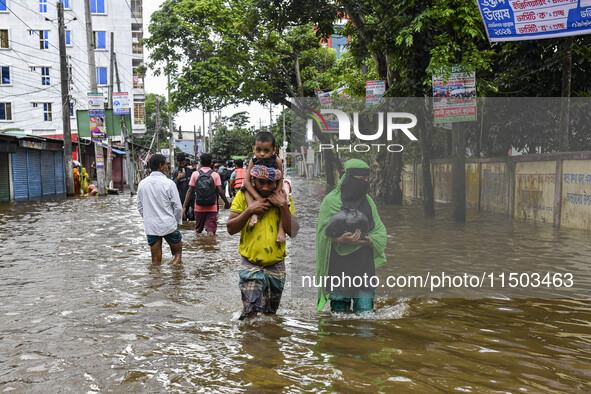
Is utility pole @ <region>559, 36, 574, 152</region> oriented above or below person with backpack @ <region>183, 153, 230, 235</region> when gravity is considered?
above

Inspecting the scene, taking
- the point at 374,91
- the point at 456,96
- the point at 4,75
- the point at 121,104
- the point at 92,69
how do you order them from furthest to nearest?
the point at 4,75
the point at 121,104
the point at 92,69
the point at 374,91
the point at 456,96

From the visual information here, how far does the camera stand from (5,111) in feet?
143

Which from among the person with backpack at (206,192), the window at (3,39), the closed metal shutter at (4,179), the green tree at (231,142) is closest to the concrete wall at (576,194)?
the person with backpack at (206,192)

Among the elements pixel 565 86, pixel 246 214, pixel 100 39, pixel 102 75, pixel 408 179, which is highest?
pixel 100 39

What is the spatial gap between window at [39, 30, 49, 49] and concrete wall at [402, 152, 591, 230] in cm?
3758

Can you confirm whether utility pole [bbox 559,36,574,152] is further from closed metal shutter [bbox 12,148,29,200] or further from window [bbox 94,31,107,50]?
window [bbox 94,31,107,50]

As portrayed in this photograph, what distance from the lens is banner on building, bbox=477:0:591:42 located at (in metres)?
8.13

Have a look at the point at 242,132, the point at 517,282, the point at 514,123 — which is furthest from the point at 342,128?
the point at 242,132

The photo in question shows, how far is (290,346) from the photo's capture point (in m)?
4.63

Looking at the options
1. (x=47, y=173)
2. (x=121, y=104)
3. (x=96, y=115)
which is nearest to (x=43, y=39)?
(x=47, y=173)

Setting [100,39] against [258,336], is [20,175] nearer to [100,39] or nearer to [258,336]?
[100,39]

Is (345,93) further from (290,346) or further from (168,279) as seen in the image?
(290,346)

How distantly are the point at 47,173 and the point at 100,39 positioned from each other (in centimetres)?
2045

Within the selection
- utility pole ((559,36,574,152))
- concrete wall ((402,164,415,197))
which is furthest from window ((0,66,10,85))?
utility pole ((559,36,574,152))
